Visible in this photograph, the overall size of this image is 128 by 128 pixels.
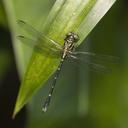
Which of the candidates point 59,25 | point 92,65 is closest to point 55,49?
point 92,65

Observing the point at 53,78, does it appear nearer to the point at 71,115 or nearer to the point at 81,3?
the point at 71,115

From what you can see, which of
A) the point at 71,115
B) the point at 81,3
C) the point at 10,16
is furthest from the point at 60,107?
the point at 81,3

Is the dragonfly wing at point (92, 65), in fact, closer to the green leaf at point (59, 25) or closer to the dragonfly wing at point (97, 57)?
the dragonfly wing at point (97, 57)

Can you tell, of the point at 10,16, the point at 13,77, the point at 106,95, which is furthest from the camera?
the point at 13,77

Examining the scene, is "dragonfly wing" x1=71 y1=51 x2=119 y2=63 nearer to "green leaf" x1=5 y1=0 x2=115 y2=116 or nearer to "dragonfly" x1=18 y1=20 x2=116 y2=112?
"dragonfly" x1=18 y1=20 x2=116 y2=112

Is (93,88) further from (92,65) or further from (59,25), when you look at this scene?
(59,25)
